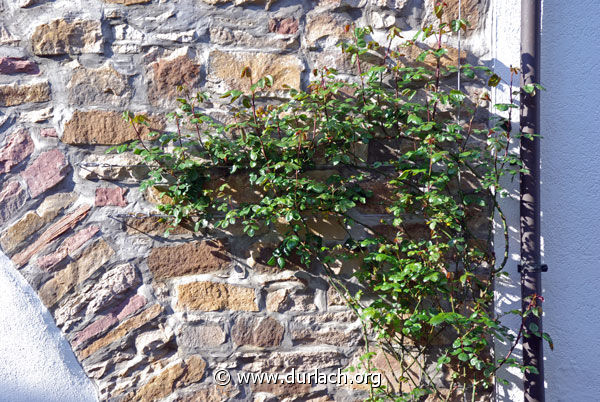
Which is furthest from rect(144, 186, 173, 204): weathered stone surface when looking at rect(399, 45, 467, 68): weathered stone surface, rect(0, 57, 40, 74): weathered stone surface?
rect(399, 45, 467, 68): weathered stone surface

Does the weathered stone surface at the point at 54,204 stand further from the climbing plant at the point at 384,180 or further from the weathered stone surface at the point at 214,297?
the weathered stone surface at the point at 214,297

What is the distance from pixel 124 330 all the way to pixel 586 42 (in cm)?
215

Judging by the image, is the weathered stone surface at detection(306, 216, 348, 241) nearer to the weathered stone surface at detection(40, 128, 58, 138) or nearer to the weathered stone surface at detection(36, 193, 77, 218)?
the weathered stone surface at detection(36, 193, 77, 218)

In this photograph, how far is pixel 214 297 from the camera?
2.16 m

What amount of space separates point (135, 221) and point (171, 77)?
61 cm

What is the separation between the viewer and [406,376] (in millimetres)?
2102

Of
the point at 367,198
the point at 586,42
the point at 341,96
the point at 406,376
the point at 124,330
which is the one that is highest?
the point at 586,42

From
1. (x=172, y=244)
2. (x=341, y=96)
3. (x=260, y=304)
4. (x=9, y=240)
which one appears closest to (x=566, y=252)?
(x=341, y=96)

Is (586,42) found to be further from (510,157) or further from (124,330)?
(124,330)

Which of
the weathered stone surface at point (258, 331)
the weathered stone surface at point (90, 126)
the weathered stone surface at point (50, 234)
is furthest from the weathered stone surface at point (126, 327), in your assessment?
the weathered stone surface at point (90, 126)

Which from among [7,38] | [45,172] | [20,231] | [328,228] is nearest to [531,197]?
[328,228]

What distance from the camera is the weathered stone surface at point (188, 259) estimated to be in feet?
7.07

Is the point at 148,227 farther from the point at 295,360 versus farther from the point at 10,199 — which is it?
the point at 295,360

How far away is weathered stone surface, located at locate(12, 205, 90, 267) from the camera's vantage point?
2.15 metres
